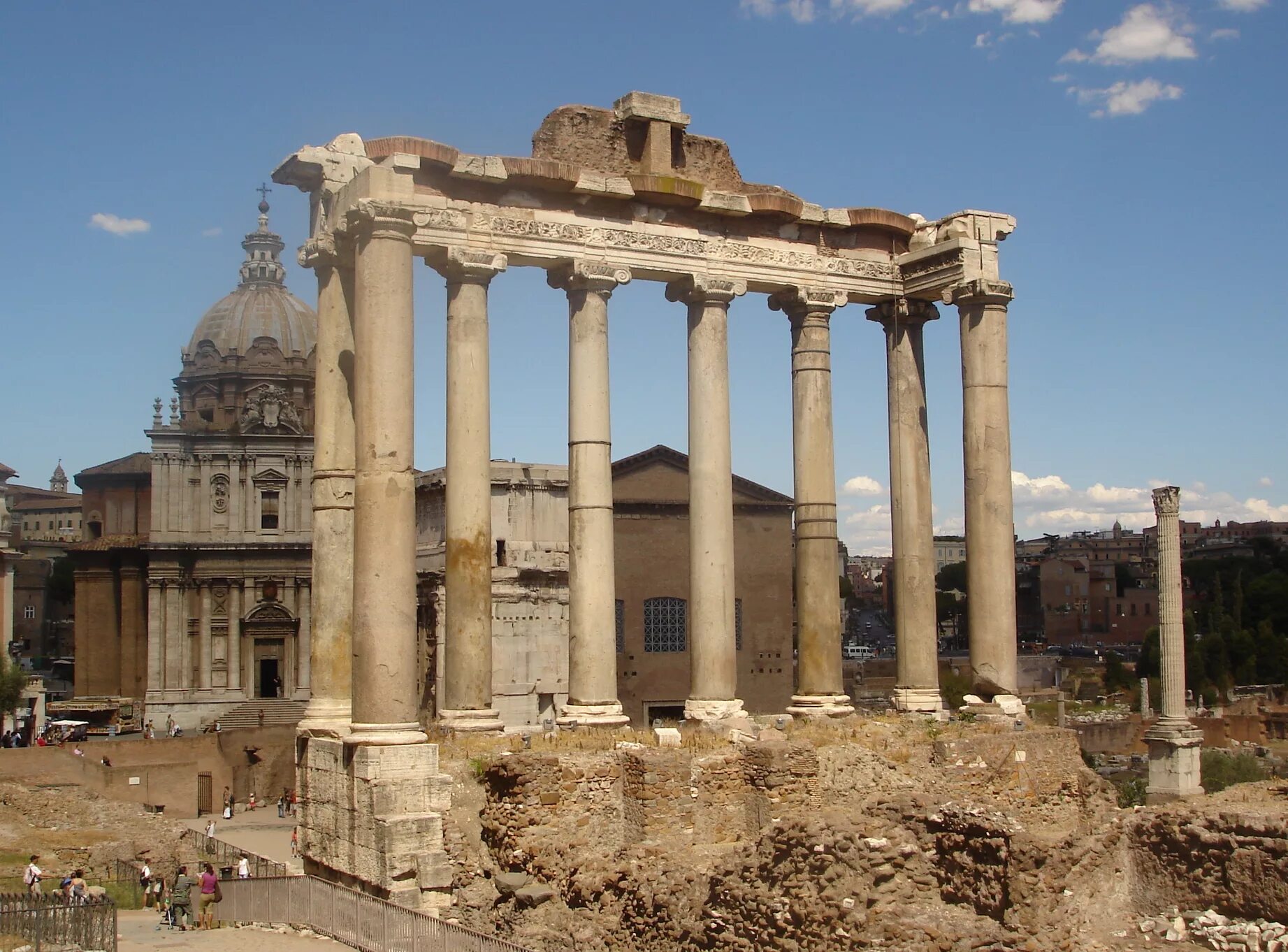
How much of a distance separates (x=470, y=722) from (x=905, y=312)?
31.8 feet

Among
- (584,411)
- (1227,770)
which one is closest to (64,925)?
(584,411)

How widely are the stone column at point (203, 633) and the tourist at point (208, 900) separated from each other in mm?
32343

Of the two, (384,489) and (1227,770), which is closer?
(384,489)

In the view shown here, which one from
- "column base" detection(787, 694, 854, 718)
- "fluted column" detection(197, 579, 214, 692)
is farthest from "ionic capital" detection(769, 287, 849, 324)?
"fluted column" detection(197, 579, 214, 692)

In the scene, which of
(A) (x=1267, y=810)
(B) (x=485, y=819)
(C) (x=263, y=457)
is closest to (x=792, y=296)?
(B) (x=485, y=819)

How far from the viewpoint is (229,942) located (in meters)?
17.6

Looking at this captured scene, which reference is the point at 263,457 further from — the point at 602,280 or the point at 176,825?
the point at 602,280

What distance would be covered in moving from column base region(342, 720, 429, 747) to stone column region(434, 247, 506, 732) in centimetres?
238

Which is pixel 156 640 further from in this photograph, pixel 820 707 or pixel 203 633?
pixel 820 707

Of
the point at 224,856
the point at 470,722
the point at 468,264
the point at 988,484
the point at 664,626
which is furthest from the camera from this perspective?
the point at 664,626

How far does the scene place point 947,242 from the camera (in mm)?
23234

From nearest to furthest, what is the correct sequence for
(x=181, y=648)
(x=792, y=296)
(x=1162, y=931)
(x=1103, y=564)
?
1. (x=1162, y=931)
2. (x=792, y=296)
3. (x=181, y=648)
4. (x=1103, y=564)

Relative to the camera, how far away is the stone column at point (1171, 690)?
38.5 metres

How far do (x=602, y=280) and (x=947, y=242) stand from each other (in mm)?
5771
